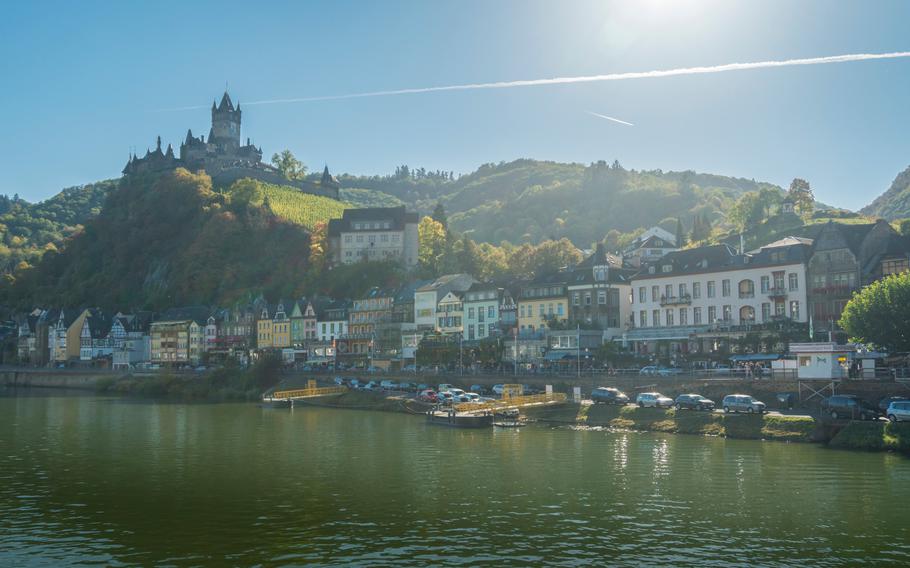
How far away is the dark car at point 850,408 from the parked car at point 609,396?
15.7 metres

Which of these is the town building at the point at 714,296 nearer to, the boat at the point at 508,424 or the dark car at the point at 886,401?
the dark car at the point at 886,401

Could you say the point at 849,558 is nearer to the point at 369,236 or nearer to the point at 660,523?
the point at 660,523

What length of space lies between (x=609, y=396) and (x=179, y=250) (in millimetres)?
126925

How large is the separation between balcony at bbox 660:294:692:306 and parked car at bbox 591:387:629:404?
54.2 feet

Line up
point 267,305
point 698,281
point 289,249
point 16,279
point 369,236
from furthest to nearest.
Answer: point 16,279 → point 289,249 → point 369,236 → point 267,305 → point 698,281

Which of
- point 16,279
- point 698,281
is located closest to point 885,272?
point 698,281

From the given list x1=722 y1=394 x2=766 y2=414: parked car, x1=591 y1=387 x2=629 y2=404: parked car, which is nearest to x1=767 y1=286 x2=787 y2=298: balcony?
x1=591 y1=387 x2=629 y2=404: parked car

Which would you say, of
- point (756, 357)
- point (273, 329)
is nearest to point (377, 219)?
point (273, 329)

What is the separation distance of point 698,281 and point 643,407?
70.2 feet

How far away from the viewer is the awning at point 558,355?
79562 millimetres

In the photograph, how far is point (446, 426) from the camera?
5984 cm

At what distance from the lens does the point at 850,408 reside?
157ft

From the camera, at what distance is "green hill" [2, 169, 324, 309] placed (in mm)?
151250

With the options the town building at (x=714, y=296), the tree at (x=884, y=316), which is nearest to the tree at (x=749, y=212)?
the town building at (x=714, y=296)
